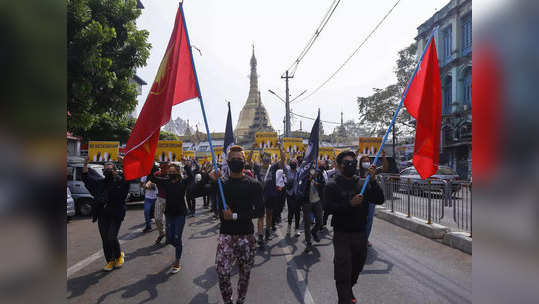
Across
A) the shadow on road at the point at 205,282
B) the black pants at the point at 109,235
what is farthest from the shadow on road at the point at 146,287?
the black pants at the point at 109,235

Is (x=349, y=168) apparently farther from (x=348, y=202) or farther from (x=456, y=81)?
(x=456, y=81)

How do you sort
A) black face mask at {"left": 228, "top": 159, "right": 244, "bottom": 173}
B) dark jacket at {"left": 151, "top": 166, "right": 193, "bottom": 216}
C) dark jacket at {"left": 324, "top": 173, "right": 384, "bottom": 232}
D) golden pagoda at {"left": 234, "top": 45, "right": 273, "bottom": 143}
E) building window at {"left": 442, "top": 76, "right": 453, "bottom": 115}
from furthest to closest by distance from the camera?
golden pagoda at {"left": 234, "top": 45, "right": 273, "bottom": 143}
building window at {"left": 442, "top": 76, "right": 453, "bottom": 115}
dark jacket at {"left": 151, "top": 166, "right": 193, "bottom": 216}
black face mask at {"left": 228, "top": 159, "right": 244, "bottom": 173}
dark jacket at {"left": 324, "top": 173, "right": 384, "bottom": 232}

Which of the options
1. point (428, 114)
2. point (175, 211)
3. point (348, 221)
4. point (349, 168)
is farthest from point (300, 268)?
point (428, 114)

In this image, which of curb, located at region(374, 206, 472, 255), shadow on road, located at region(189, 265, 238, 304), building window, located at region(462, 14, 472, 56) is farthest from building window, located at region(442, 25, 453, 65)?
shadow on road, located at region(189, 265, 238, 304)

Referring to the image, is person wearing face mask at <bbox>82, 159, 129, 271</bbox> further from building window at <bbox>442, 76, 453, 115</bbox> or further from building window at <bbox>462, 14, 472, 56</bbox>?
building window at <bbox>442, 76, 453, 115</bbox>

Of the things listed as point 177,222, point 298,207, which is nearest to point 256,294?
point 177,222

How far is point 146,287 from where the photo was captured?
15.5 feet

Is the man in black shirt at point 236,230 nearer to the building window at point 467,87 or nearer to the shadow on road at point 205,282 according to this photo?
the shadow on road at point 205,282

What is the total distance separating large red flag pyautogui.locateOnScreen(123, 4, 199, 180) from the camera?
145 inches

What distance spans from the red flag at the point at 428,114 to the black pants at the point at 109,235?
4786mm

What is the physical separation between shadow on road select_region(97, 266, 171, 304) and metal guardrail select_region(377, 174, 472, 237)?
5.89 metres

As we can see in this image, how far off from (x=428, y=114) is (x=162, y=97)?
10.4ft
